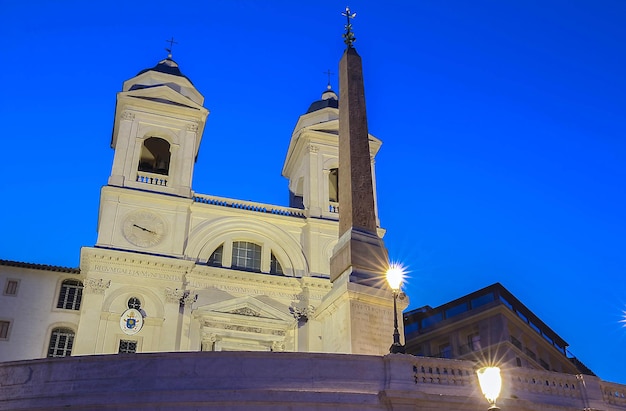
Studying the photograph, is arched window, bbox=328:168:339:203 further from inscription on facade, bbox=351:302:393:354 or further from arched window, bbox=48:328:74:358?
inscription on facade, bbox=351:302:393:354

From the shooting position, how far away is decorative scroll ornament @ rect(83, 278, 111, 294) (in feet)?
102

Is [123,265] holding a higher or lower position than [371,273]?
higher

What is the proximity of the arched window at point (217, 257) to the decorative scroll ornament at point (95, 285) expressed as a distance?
16.5 ft

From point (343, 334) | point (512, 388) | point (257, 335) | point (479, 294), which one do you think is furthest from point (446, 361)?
point (479, 294)

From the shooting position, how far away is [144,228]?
3353 cm

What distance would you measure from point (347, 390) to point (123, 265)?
61.5ft

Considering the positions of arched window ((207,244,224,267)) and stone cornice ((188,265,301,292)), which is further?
arched window ((207,244,224,267))

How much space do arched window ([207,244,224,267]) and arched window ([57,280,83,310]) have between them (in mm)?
6221

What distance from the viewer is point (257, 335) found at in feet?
107

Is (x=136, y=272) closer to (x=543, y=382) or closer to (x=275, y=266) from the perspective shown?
(x=275, y=266)

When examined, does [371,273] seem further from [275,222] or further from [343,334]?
[275,222]

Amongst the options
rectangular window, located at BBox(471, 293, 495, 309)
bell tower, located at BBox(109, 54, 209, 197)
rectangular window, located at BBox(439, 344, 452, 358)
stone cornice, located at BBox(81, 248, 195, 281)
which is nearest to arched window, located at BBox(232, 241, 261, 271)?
stone cornice, located at BBox(81, 248, 195, 281)

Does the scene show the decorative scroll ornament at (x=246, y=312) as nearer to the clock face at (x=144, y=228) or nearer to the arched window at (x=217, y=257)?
the arched window at (x=217, y=257)

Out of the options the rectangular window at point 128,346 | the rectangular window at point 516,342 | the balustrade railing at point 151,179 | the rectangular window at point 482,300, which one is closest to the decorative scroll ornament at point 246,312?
the rectangular window at point 128,346
